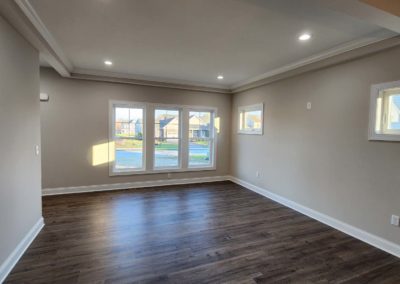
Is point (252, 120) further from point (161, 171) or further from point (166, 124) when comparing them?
point (161, 171)

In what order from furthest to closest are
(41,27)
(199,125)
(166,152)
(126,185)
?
(199,125) → (166,152) → (126,185) → (41,27)

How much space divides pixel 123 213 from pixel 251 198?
8.24ft

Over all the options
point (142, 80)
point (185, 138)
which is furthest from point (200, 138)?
point (142, 80)

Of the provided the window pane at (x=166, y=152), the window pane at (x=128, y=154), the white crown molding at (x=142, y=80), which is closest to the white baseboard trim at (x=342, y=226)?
the window pane at (x=166, y=152)

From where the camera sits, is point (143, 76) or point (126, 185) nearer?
point (143, 76)

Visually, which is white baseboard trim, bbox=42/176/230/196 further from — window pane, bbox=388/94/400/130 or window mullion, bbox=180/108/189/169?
window pane, bbox=388/94/400/130

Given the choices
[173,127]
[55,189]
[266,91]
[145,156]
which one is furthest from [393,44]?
[55,189]

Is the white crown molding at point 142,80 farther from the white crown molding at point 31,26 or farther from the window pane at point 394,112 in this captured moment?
the window pane at point 394,112

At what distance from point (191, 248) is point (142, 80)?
373 cm

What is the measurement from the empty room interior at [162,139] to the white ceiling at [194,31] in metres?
0.02

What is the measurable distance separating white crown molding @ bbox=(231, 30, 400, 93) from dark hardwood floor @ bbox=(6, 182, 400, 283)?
Result: 2443 millimetres

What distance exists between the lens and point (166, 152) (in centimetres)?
561

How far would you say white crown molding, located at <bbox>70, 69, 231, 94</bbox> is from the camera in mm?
4531

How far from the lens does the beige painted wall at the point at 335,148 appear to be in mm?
2727
